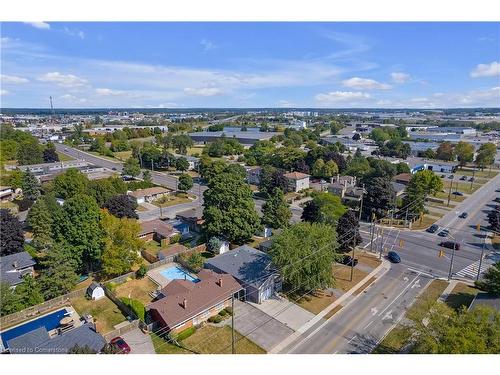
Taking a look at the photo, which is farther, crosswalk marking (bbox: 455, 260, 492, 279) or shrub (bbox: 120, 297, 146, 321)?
crosswalk marking (bbox: 455, 260, 492, 279)

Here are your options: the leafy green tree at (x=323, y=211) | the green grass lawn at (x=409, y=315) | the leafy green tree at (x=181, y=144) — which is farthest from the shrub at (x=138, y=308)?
the leafy green tree at (x=181, y=144)

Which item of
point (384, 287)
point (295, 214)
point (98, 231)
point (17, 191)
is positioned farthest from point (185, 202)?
point (384, 287)

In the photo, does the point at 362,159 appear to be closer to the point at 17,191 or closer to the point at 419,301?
the point at 419,301

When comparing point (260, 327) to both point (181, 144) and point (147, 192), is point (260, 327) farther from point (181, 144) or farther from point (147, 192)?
point (181, 144)

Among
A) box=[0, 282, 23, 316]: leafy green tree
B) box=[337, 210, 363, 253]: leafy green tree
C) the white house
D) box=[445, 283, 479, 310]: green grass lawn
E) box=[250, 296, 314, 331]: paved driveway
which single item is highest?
box=[337, 210, 363, 253]: leafy green tree

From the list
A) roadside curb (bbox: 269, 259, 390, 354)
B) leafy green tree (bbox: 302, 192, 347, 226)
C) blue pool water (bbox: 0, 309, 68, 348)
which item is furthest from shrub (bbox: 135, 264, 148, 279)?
leafy green tree (bbox: 302, 192, 347, 226)

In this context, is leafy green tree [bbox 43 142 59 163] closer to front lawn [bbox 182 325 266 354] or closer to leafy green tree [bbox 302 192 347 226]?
leafy green tree [bbox 302 192 347 226]

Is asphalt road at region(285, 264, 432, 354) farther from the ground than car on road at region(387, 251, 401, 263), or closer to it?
closer to it
